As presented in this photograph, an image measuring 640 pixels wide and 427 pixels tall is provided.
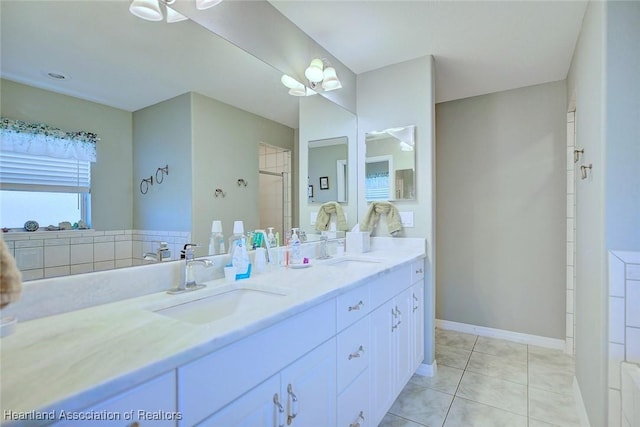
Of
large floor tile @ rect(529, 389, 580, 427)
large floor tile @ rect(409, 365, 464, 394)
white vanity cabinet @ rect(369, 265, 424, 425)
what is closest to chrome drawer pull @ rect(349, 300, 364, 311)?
white vanity cabinet @ rect(369, 265, 424, 425)

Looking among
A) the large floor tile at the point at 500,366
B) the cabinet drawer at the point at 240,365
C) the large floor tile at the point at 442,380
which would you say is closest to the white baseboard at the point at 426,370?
the large floor tile at the point at 442,380

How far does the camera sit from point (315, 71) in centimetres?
202

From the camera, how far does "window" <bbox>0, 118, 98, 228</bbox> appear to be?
90 centimetres

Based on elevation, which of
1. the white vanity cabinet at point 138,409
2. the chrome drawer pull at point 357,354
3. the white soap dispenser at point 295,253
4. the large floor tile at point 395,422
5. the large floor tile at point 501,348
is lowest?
the large floor tile at point 501,348

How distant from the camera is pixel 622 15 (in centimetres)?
132

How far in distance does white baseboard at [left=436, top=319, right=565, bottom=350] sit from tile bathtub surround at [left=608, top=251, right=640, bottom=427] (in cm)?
167

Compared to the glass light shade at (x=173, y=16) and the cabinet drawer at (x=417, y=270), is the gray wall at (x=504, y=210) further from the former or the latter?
the glass light shade at (x=173, y=16)

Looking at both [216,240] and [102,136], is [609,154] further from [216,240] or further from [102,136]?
[102,136]

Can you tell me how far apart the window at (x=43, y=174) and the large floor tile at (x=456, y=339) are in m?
2.91

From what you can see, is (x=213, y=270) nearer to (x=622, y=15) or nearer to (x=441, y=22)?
(x=441, y=22)

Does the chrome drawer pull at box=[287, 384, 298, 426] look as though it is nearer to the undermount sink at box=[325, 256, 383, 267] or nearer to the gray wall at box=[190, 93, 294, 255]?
the gray wall at box=[190, 93, 294, 255]

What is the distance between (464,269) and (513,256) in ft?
1.47

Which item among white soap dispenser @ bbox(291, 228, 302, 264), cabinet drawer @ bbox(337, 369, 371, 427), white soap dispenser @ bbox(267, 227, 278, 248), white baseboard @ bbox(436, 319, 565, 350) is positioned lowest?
white baseboard @ bbox(436, 319, 565, 350)

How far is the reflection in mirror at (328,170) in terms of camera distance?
2.28 m
